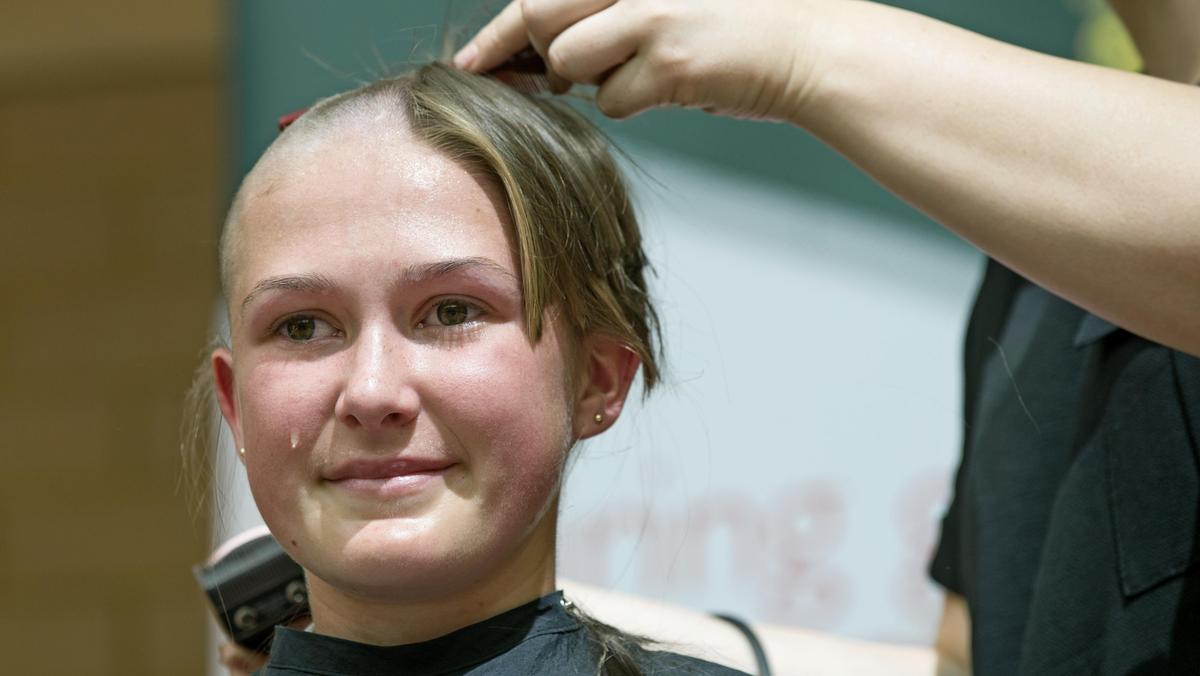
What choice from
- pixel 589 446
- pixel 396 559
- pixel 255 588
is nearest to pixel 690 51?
pixel 396 559

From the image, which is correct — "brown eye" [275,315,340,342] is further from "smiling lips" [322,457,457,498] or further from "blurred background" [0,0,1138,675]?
"blurred background" [0,0,1138,675]

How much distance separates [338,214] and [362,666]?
11.3 inches

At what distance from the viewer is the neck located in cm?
89

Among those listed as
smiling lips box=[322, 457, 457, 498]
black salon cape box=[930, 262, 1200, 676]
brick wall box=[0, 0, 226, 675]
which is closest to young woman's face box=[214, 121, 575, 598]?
smiling lips box=[322, 457, 457, 498]

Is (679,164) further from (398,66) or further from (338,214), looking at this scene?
(338,214)

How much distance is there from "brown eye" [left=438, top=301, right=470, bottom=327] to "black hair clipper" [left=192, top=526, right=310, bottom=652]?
0.27m

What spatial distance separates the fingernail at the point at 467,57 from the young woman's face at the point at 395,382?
0.12 meters

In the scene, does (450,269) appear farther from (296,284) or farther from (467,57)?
(467,57)

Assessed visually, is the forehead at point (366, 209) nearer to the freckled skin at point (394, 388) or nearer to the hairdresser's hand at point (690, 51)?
the freckled skin at point (394, 388)

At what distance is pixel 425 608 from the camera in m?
0.89

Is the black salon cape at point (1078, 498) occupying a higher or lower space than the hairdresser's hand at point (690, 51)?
lower

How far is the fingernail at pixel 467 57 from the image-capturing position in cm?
99

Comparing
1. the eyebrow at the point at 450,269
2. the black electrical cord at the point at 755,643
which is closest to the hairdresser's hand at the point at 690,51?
the eyebrow at the point at 450,269

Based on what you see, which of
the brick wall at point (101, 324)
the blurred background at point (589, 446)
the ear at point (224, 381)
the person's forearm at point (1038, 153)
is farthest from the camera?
the brick wall at point (101, 324)
